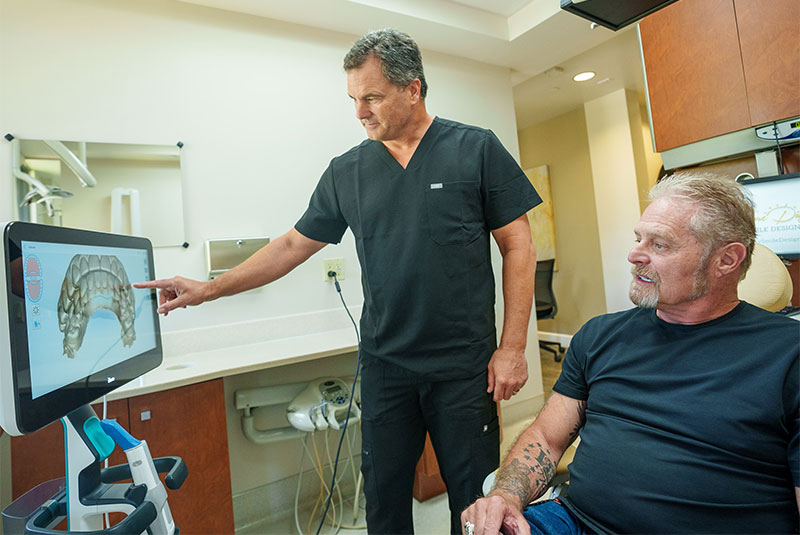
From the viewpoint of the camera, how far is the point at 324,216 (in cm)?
142

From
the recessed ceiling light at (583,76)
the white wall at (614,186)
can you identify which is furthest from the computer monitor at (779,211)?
the white wall at (614,186)

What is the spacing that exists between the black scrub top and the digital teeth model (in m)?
0.59

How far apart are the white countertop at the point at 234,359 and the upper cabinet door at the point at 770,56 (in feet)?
6.43

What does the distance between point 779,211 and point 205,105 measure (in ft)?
8.42

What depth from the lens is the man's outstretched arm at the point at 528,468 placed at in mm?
844

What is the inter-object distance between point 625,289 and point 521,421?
1.94 m

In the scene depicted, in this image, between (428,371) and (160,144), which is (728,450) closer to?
(428,371)

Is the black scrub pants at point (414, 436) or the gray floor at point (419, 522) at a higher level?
the black scrub pants at point (414, 436)

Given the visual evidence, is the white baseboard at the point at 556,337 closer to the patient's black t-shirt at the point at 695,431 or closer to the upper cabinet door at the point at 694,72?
the upper cabinet door at the point at 694,72

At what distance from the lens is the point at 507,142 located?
10.5 ft

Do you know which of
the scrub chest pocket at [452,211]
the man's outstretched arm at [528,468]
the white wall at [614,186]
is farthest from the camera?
the white wall at [614,186]

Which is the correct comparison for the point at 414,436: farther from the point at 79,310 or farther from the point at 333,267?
the point at 333,267

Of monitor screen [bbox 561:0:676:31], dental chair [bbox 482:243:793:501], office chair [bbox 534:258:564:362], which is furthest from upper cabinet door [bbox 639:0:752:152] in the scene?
office chair [bbox 534:258:564:362]

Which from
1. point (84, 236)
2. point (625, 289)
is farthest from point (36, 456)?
point (625, 289)
